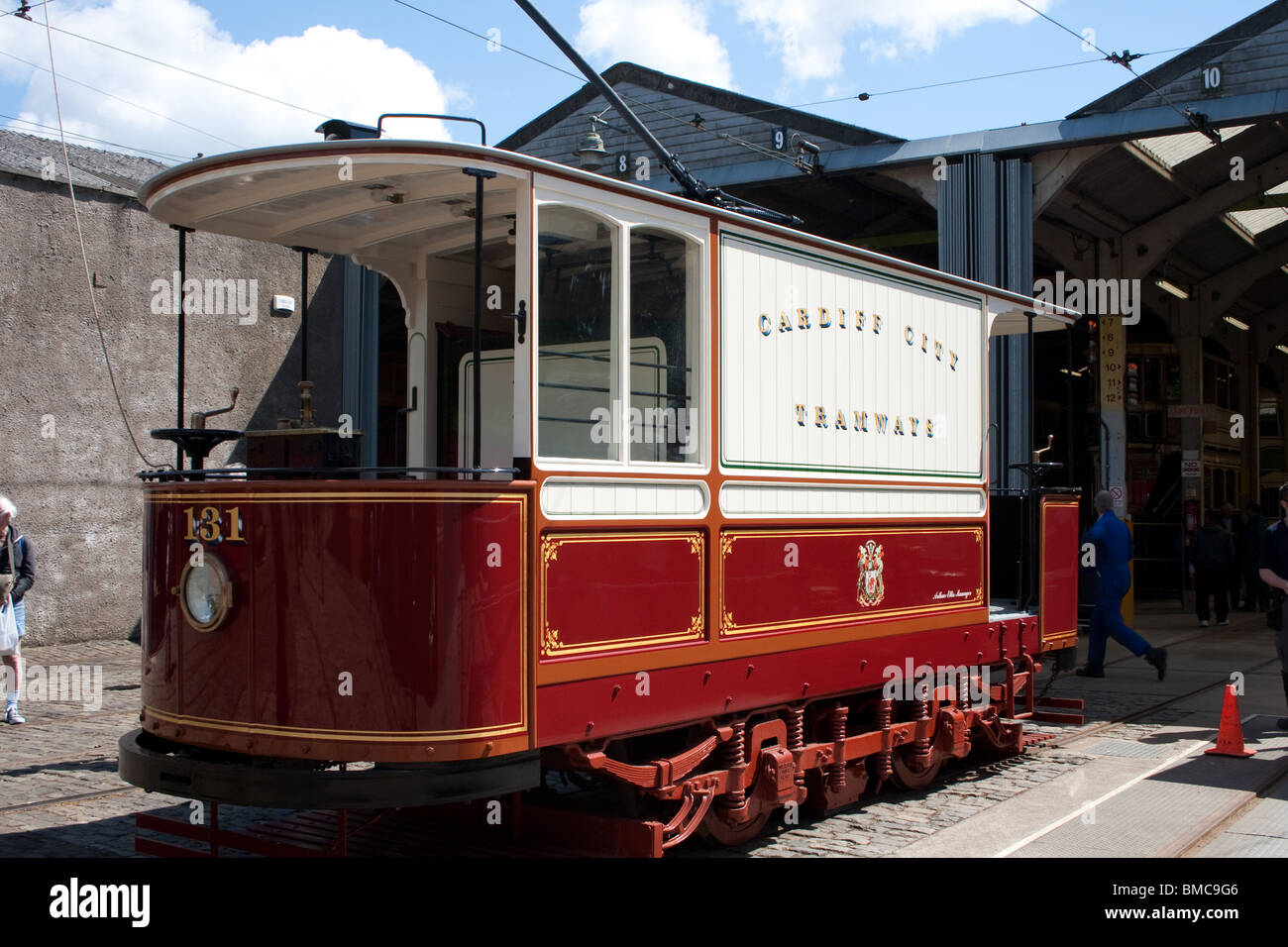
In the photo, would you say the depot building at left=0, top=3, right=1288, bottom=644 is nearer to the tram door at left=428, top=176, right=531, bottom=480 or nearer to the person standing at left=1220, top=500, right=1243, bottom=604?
the person standing at left=1220, top=500, right=1243, bottom=604

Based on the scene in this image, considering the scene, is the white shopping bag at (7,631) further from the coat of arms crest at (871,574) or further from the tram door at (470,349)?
the coat of arms crest at (871,574)

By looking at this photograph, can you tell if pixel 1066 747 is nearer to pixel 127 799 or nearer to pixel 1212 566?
pixel 127 799

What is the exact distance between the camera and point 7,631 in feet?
29.7

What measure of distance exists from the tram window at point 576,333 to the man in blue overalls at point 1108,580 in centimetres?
833

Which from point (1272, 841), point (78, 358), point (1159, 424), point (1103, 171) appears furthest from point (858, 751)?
point (1159, 424)

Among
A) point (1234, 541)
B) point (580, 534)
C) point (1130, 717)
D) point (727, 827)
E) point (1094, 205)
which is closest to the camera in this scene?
point (580, 534)

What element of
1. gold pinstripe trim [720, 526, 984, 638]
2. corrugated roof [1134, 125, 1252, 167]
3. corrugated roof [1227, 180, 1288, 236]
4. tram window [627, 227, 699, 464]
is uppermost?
corrugated roof [1227, 180, 1288, 236]

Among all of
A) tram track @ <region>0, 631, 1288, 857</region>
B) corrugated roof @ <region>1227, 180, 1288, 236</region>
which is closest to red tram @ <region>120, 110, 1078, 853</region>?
tram track @ <region>0, 631, 1288, 857</region>

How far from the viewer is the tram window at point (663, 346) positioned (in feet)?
18.2

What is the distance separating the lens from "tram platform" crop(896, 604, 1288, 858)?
6.28m

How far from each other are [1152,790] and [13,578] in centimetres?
809

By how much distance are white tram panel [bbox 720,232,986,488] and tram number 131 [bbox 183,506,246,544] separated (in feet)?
7.26

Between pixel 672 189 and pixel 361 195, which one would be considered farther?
pixel 672 189

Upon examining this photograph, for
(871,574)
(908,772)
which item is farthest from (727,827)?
(908,772)
